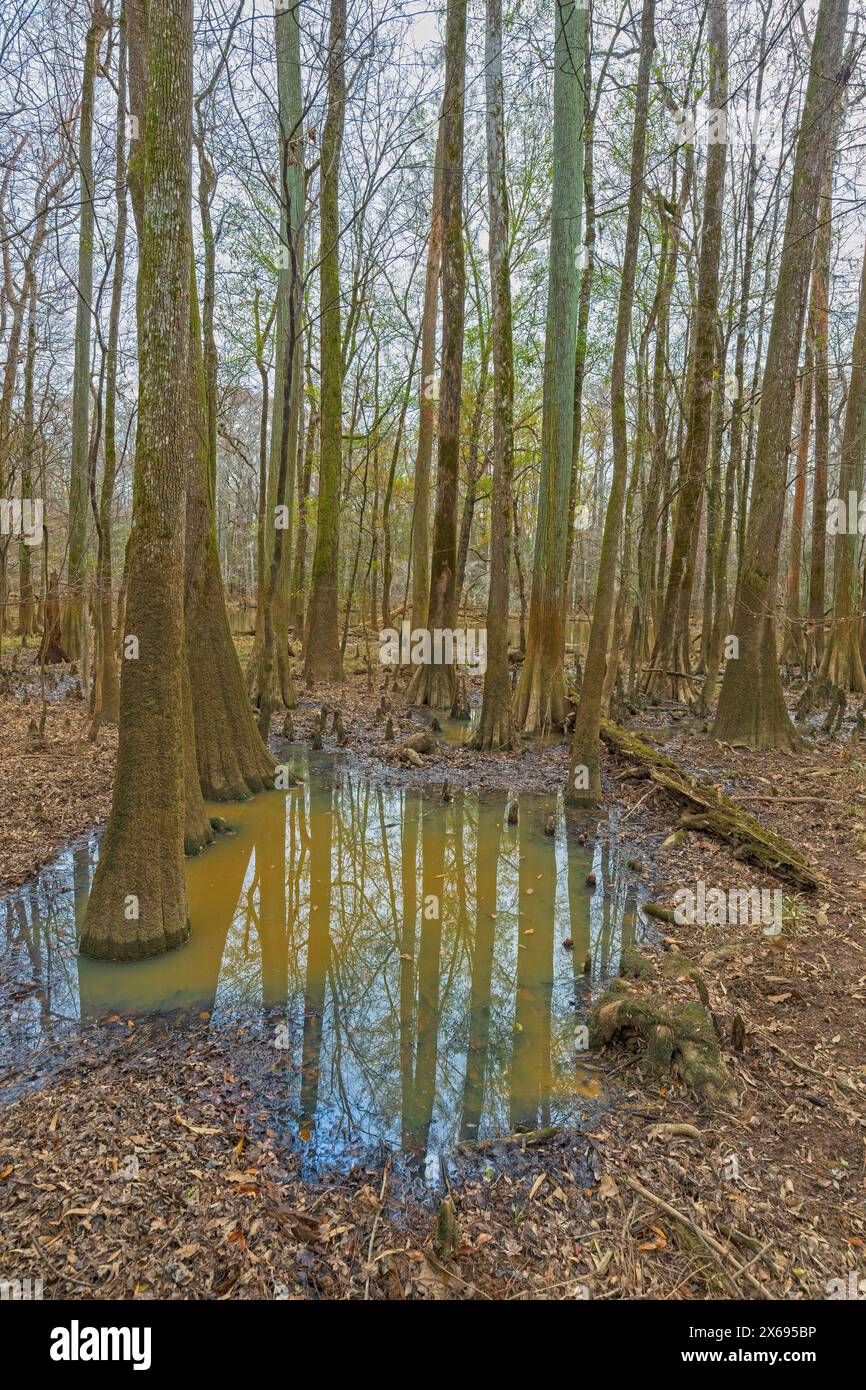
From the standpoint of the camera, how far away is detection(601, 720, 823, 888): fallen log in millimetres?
5199

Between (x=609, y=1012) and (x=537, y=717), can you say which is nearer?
(x=609, y=1012)

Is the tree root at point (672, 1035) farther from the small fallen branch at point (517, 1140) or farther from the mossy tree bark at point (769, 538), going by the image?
the mossy tree bark at point (769, 538)

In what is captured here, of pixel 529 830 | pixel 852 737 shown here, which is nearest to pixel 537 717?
pixel 529 830

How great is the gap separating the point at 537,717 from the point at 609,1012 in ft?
21.4

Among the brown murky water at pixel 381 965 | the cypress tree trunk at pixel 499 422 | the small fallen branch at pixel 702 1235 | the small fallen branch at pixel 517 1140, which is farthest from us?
the cypress tree trunk at pixel 499 422

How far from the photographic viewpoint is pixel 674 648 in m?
13.4

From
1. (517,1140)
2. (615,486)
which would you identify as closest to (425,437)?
(615,486)

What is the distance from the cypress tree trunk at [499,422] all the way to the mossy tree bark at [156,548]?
520 cm

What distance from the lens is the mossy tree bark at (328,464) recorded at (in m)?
12.0

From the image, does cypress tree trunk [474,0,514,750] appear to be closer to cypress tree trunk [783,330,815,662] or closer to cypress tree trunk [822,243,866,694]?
cypress tree trunk [822,243,866,694]

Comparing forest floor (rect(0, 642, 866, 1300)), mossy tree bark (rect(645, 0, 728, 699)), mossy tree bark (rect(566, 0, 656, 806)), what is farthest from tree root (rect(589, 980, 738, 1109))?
mossy tree bark (rect(645, 0, 728, 699))

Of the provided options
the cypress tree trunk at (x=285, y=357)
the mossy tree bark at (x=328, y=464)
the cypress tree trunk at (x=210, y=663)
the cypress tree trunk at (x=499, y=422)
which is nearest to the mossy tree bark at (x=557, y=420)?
the cypress tree trunk at (x=499, y=422)

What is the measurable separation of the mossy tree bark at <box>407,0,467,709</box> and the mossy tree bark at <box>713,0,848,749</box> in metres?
4.28

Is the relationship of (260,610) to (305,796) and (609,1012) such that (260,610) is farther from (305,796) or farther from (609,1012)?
(609,1012)
